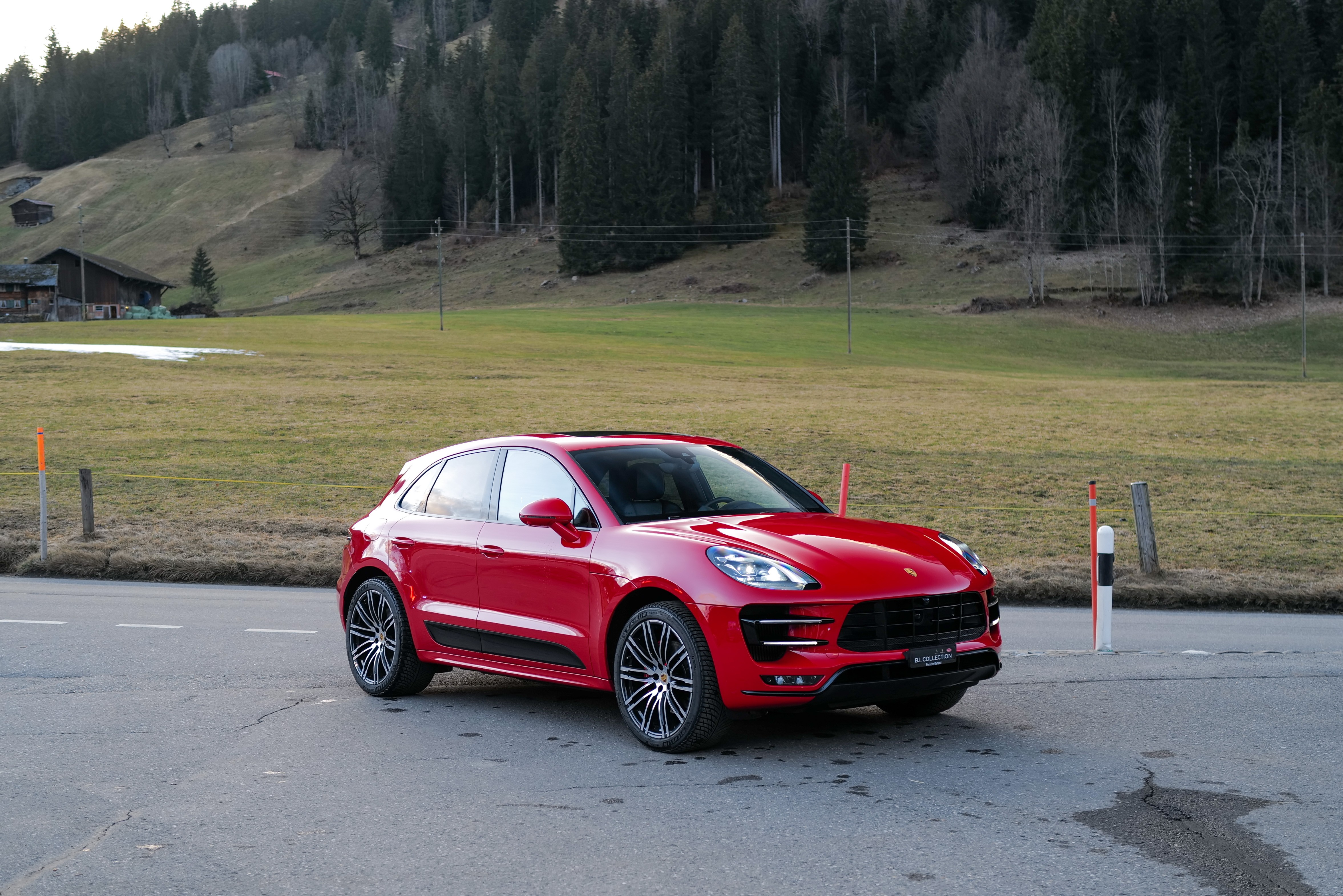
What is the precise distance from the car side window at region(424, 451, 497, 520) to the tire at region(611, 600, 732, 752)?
65.4 inches

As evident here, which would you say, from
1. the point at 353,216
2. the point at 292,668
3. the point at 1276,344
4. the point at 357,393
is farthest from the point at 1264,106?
the point at 292,668

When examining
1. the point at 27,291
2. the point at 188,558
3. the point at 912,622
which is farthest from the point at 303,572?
the point at 27,291

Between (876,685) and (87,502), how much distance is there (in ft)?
43.5

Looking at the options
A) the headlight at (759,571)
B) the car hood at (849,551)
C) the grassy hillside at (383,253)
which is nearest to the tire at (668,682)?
the headlight at (759,571)

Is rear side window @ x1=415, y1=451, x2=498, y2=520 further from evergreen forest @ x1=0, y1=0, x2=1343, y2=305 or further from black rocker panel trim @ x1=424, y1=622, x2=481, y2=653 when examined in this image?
evergreen forest @ x1=0, y1=0, x2=1343, y2=305

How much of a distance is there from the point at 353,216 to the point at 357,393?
100040 millimetres

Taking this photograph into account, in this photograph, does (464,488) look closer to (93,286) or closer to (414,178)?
(93,286)

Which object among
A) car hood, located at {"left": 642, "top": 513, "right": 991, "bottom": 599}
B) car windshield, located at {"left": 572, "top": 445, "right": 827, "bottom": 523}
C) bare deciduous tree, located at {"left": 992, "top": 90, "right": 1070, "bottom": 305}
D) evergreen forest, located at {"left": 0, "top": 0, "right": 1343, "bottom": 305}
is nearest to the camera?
car hood, located at {"left": 642, "top": 513, "right": 991, "bottom": 599}

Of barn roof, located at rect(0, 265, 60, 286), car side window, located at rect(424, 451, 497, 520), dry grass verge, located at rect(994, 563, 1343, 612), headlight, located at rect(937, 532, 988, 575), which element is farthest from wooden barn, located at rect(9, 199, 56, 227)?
headlight, located at rect(937, 532, 988, 575)

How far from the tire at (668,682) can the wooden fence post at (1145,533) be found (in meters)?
7.82

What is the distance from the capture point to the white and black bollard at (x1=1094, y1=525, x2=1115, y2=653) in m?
9.84

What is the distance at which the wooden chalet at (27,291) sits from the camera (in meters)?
101

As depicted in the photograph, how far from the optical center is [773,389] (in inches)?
1618

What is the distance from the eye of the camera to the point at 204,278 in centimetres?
12600
